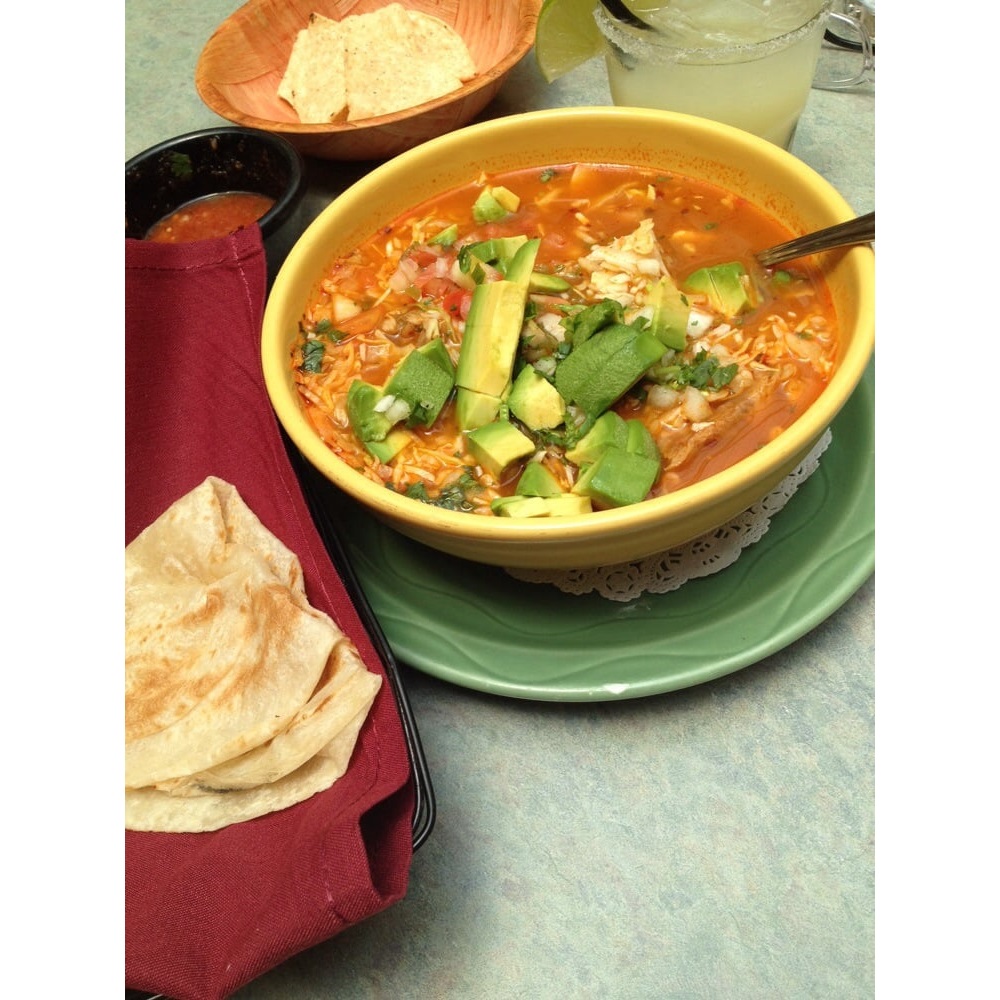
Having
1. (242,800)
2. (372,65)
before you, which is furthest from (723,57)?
(242,800)

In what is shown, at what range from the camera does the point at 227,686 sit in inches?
63.6

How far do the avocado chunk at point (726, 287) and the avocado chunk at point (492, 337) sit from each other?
1.24 ft

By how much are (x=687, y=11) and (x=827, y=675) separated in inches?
65.7

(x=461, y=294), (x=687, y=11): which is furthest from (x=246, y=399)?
(x=687, y=11)

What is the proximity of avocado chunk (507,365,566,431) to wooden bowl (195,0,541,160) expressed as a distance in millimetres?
1198

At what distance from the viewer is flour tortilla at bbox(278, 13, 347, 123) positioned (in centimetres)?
309

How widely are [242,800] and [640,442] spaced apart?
2.99 feet

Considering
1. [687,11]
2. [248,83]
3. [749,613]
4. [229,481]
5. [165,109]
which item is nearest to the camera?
[749,613]

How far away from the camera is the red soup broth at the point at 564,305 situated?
6.25 feet

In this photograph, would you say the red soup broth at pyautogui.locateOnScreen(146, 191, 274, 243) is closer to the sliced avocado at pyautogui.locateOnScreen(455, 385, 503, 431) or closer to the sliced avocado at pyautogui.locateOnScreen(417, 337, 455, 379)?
the sliced avocado at pyautogui.locateOnScreen(417, 337, 455, 379)

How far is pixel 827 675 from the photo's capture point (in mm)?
1916

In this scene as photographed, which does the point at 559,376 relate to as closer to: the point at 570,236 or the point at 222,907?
the point at 570,236

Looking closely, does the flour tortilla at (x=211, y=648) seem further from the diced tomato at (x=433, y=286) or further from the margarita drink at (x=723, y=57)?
the margarita drink at (x=723, y=57)

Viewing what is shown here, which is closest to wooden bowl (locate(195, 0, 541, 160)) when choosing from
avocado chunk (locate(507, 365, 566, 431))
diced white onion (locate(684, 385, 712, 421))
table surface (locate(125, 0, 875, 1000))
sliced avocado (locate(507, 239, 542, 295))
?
sliced avocado (locate(507, 239, 542, 295))
